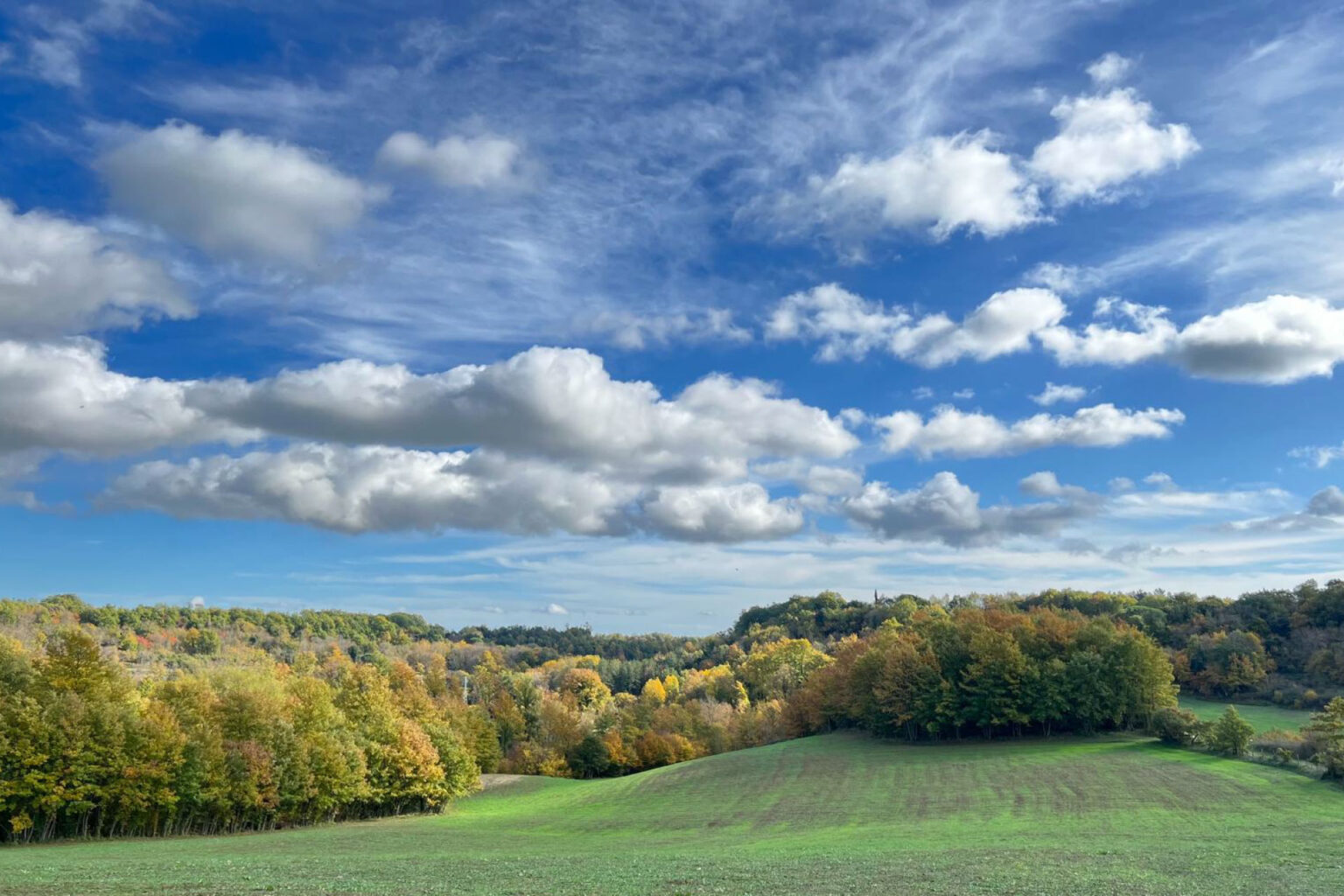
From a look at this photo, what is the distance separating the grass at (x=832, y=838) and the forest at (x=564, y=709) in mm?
4681

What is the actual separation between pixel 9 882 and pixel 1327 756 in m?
86.3

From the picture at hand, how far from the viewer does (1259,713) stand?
115 metres

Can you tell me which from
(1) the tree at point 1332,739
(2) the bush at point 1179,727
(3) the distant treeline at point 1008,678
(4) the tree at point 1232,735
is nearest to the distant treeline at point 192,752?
(3) the distant treeline at point 1008,678

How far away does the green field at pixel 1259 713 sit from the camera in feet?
346

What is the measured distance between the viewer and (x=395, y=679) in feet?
410

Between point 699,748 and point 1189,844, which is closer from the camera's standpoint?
point 1189,844

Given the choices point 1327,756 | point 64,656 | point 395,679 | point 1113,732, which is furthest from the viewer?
point 395,679

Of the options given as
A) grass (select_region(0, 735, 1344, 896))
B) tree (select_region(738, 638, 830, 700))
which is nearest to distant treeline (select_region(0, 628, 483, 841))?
grass (select_region(0, 735, 1344, 896))

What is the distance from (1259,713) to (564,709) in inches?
3927

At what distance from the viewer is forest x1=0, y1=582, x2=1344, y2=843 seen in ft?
204

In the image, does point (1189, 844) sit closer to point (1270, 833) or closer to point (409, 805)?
point (1270, 833)

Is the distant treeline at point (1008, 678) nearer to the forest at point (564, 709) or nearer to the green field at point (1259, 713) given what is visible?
the forest at point (564, 709)

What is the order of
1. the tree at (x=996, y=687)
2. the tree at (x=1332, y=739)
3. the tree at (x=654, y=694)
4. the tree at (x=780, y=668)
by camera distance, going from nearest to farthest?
the tree at (x=1332, y=739) < the tree at (x=996, y=687) < the tree at (x=654, y=694) < the tree at (x=780, y=668)

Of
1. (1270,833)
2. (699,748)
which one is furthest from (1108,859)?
(699,748)
